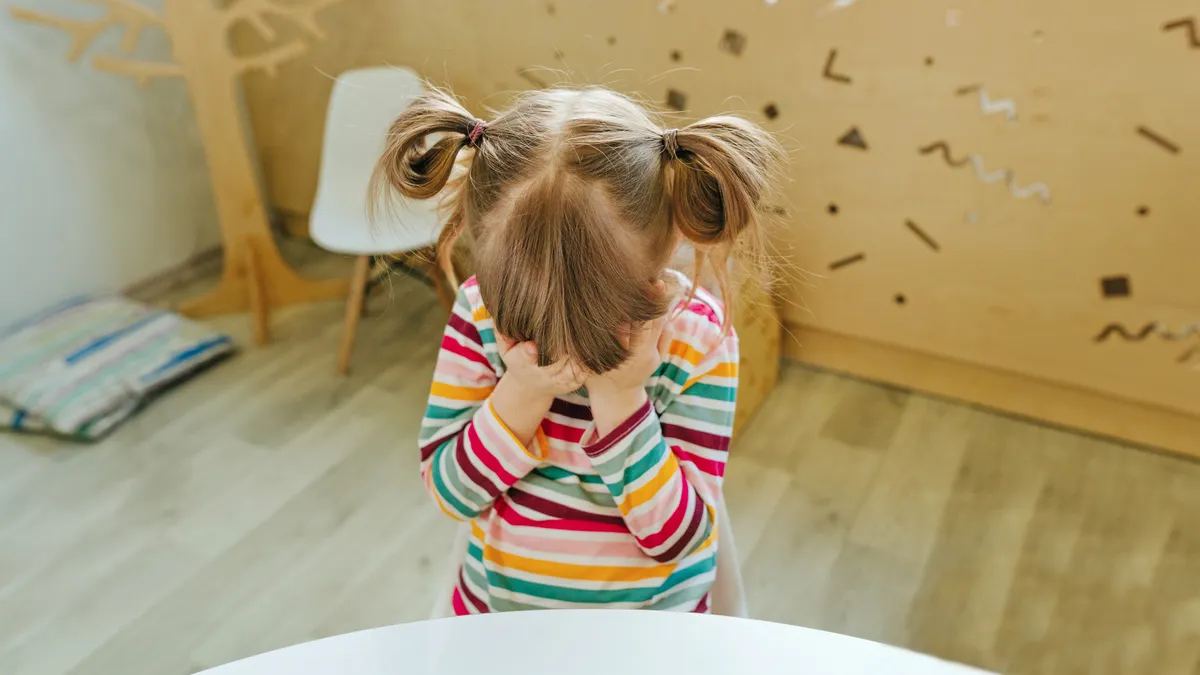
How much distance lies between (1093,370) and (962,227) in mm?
372

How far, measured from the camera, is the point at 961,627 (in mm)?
1370

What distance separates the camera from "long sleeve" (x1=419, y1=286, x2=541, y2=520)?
77 cm

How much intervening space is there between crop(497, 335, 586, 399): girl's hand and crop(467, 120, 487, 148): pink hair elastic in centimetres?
16

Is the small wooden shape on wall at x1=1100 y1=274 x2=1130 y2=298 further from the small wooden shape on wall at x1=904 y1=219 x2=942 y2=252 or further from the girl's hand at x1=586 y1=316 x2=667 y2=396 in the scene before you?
the girl's hand at x1=586 y1=316 x2=667 y2=396

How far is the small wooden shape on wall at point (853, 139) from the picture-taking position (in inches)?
63.6

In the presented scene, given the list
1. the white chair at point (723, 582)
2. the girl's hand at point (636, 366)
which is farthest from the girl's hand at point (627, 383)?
the white chair at point (723, 582)

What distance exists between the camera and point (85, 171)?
2.13 meters

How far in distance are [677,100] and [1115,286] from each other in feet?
2.95

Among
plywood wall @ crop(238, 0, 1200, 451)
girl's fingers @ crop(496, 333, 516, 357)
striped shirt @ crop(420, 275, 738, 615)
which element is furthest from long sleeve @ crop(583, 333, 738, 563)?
plywood wall @ crop(238, 0, 1200, 451)

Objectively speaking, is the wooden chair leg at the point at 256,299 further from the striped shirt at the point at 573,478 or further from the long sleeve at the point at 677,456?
the long sleeve at the point at 677,456

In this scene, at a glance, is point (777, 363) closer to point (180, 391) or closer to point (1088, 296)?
point (1088, 296)

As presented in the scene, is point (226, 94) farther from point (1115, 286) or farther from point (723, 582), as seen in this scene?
point (1115, 286)

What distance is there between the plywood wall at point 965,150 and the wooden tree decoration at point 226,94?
51cm

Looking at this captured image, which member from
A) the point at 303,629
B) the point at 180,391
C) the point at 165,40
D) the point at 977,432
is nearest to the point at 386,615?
the point at 303,629
